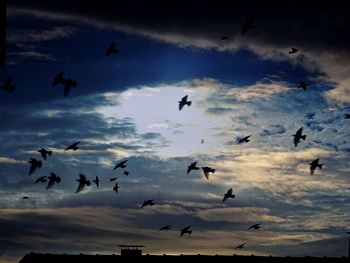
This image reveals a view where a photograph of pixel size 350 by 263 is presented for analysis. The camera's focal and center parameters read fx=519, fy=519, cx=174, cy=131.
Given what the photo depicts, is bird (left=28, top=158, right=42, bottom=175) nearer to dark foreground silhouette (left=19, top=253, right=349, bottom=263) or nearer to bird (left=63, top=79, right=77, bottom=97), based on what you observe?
bird (left=63, top=79, right=77, bottom=97)

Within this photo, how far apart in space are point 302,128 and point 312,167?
6.63ft

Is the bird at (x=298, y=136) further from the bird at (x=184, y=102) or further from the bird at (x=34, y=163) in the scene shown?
the bird at (x=34, y=163)

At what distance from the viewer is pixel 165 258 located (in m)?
38.2

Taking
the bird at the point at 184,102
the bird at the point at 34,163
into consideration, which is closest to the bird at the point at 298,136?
the bird at the point at 184,102

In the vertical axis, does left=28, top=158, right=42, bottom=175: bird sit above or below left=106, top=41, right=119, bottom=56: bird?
below

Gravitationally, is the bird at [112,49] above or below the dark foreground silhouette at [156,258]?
above

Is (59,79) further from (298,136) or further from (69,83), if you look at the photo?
(298,136)

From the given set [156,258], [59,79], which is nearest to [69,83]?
[59,79]

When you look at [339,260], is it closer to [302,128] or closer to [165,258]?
[165,258]

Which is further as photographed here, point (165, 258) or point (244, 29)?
point (165, 258)

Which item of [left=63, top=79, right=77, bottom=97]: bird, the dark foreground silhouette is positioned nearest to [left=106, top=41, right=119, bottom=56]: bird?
[left=63, top=79, right=77, bottom=97]: bird

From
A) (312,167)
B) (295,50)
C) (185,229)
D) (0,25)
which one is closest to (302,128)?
(312,167)

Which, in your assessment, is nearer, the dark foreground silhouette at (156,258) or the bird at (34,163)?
the bird at (34,163)

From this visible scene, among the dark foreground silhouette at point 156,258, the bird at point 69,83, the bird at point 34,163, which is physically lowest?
the dark foreground silhouette at point 156,258
